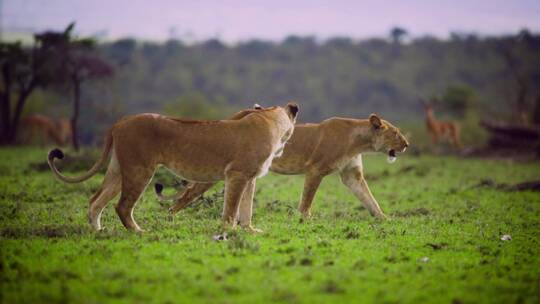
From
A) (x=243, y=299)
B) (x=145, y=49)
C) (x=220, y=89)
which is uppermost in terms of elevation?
(x=145, y=49)

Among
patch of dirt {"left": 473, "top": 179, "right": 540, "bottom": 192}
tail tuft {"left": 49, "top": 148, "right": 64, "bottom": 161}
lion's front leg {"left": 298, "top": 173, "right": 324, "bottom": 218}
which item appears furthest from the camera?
patch of dirt {"left": 473, "top": 179, "right": 540, "bottom": 192}

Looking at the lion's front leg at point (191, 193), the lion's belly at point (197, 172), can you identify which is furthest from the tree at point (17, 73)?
the lion's belly at point (197, 172)

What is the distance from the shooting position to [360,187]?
39.8 ft

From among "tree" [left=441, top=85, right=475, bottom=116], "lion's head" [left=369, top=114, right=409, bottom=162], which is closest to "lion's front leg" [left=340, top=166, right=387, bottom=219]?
"lion's head" [left=369, top=114, right=409, bottom=162]

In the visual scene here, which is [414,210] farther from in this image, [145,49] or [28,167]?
[145,49]

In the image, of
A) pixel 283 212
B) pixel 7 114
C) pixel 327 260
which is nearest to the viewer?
pixel 327 260

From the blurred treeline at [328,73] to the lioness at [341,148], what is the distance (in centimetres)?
3874

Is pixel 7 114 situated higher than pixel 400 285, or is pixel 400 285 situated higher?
pixel 7 114

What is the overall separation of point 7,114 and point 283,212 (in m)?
21.6

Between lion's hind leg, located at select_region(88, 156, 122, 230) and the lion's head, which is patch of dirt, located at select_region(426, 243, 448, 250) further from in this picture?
lion's hind leg, located at select_region(88, 156, 122, 230)

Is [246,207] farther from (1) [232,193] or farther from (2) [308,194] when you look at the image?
(2) [308,194]

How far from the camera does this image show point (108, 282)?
6.80m

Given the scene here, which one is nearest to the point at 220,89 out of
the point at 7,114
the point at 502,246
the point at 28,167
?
the point at 7,114

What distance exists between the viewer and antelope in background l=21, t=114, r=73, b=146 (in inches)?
1169
